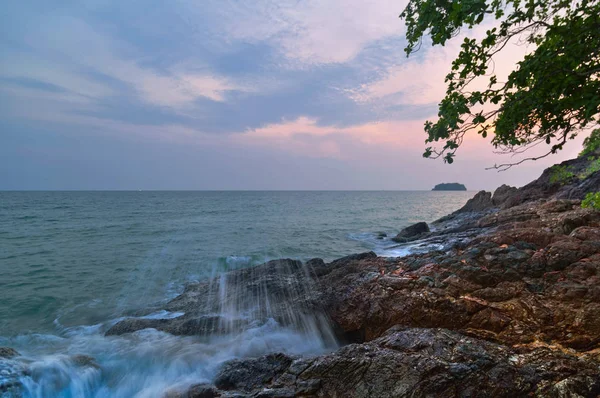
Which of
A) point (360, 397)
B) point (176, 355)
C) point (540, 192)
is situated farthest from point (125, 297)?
point (540, 192)

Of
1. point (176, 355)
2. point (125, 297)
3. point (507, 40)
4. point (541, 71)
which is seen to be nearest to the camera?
point (541, 71)

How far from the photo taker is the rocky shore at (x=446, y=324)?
196 inches

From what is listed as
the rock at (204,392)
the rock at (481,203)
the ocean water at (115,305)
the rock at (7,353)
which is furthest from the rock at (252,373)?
the rock at (481,203)

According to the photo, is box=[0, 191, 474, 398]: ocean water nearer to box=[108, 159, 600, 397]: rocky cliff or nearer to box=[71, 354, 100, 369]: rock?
box=[71, 354, 100, 369]: rock

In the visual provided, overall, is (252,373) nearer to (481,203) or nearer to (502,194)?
(502,194)

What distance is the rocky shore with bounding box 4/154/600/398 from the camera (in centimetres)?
499

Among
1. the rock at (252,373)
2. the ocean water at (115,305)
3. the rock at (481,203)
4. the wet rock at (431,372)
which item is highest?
the rock at (481,203)

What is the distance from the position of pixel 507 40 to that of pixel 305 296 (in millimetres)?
9373

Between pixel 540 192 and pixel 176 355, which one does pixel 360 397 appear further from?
pixel 540 192

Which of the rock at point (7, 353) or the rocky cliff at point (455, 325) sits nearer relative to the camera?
the rocky cliff at point (455, 325)

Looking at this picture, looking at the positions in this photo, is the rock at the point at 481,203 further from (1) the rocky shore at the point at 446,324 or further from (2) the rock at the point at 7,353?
(2) the rock at the point at 7,353

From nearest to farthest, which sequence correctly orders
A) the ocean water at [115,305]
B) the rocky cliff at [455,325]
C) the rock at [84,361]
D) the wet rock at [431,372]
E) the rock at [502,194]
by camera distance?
the wet rock at [431,372], the rocky cliff at [455,325], the ocean water at [115,305], the rock at [84,361], the rock at [502,194]

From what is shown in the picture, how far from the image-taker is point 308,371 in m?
5.92

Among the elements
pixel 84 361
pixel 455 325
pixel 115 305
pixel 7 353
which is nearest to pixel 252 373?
pixel 455 325
